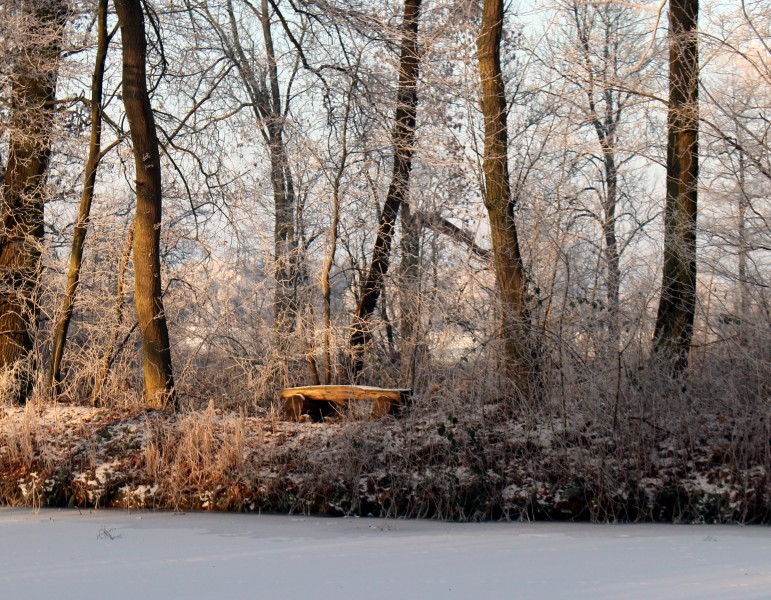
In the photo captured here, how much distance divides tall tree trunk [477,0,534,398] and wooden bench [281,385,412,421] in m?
1.24

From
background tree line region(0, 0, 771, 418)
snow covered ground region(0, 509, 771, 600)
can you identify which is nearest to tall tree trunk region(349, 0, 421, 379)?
background tree line region(0, 0, 771, 418)

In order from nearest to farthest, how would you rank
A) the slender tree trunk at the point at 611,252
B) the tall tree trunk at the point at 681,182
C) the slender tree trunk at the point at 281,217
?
the slender tree trunk at the point at 611,252
the tall tree trunk at the point at 681,182
the slender tree trunk at the point at 281,217

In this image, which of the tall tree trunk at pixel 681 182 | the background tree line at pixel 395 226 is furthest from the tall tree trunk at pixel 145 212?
the tall tree trunk at pixel 681 182

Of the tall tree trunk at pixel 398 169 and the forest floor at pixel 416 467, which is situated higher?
the tall tree trunk at pixel 398 169

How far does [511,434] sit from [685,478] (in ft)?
5.15

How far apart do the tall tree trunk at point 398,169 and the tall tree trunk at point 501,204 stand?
2.21m

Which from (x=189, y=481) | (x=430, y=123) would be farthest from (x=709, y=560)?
(x=430, y=123)

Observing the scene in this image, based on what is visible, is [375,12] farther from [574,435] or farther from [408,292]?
[574,435]

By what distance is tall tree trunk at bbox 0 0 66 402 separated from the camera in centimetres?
1069

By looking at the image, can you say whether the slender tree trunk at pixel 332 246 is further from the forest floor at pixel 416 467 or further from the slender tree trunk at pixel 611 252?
the slender tree trunk at pixel 611 252

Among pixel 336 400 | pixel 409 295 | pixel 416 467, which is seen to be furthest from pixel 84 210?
pixel 416 467

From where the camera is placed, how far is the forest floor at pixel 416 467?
6.94m

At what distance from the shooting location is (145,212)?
9.69 m

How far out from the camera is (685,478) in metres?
6.98
